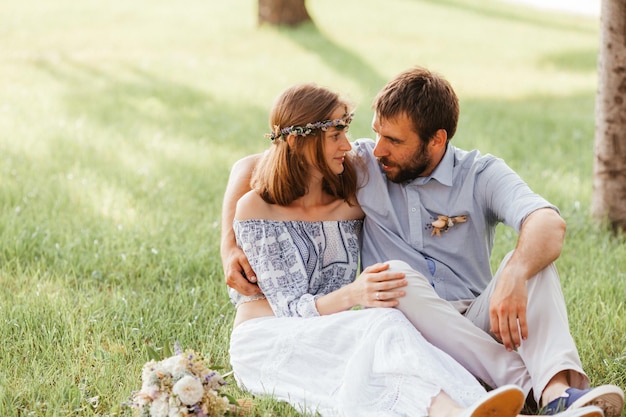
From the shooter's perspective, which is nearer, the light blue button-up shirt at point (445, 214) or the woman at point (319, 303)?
the woman at point (319, 303)

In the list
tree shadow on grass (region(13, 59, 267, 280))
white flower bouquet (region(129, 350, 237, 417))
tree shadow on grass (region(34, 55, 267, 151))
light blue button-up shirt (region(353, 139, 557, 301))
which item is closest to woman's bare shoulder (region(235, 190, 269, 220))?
light blue button-up shirt (region(353, 139, 557, 301))

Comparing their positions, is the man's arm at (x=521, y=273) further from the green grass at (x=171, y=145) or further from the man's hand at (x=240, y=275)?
the man's hand at (x=240, y=275)

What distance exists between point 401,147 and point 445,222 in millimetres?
417

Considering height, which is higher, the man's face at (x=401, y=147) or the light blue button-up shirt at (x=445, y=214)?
the man's face at (x=401, y=147)

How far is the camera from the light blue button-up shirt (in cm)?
400

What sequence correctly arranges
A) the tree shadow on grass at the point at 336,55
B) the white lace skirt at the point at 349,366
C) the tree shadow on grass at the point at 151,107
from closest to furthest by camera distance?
the white lace skirt at the point at 349,366, the tree shadow on grass at the point at 151,107, the tree shadow on grass at the point at 336,55

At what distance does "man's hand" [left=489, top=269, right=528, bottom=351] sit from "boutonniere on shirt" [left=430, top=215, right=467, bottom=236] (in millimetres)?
570

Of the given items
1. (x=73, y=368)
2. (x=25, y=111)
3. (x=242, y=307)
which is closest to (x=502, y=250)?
(x=242, y=307)

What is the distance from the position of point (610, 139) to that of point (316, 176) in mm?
2897

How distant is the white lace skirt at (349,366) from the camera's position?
3.25 m

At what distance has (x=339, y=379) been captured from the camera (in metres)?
3.52

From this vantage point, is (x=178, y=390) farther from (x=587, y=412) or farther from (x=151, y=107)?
(x=151, y=107)

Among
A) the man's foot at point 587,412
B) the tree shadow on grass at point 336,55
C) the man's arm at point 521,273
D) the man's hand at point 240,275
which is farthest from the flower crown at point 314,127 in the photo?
the tree shadow on grass at point 336,55

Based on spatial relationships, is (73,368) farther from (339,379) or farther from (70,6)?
(70,6)
